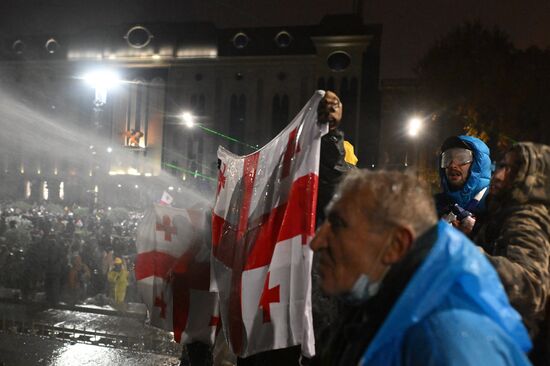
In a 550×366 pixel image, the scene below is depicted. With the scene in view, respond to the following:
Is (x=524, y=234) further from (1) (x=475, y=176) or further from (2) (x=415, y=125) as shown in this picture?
(2) (x=415, y=125)

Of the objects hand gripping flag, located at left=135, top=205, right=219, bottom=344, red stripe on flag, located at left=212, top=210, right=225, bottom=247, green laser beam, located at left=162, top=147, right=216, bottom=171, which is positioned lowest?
hand gripping flag, located at left=135, top=205, right=219, bottom=344

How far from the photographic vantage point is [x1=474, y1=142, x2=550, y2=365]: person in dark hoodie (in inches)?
76.7

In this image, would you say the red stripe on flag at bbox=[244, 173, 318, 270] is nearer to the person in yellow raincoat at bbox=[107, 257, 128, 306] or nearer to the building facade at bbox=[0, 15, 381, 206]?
the person in yellow raincoat at bbox=[107, 257, 128, 306]

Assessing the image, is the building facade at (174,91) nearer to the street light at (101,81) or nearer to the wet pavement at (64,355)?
the street light at (101,81)

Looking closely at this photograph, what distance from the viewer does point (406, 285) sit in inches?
50.1

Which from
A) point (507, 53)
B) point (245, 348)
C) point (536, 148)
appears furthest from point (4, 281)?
point (507, 53)

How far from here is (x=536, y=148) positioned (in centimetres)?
238

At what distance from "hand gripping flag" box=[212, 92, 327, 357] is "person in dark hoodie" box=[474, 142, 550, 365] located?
1145 mm

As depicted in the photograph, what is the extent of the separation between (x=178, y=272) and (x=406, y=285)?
12.4 ft

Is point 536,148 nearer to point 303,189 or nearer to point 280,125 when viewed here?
point 303,189

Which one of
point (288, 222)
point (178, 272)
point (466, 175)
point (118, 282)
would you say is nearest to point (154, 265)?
point (178, 272)

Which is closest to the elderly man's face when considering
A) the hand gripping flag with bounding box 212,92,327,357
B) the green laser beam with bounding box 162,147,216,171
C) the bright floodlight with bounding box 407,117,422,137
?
the hand gripping flag with bounding box 212,92,327,357

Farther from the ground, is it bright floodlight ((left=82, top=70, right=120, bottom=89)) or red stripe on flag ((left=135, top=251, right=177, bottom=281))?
bright floodlight ((left=82, top=70, right=120, bottom=89))

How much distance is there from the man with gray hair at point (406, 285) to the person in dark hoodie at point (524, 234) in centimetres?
65
